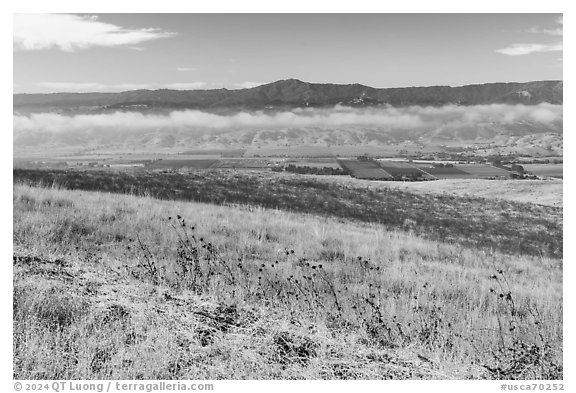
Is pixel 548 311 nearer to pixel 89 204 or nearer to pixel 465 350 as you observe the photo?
pixel 465 350

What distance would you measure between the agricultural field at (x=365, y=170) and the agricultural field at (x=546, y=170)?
Result: 2.05 m

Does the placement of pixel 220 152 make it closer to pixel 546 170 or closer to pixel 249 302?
pixel 249 302

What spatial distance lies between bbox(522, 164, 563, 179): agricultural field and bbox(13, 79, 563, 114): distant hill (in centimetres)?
112

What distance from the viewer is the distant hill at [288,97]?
718cm

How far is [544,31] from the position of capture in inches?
244

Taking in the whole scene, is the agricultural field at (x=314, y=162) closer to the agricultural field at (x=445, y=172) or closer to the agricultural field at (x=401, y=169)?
the agricultural field at (x=401, y=169)

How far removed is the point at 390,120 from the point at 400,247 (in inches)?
83.8

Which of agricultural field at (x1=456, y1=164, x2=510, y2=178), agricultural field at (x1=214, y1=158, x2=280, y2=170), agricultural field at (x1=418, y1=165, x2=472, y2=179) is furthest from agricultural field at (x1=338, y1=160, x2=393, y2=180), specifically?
agricultural field at (x1=456, y1=164, x2=510, y2=178)

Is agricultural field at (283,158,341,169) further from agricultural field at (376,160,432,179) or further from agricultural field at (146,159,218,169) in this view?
agricultural field at (146,159,218,169)

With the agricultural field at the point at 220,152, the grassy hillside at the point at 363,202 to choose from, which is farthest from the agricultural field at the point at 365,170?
the agricultural field at the point at 220,152

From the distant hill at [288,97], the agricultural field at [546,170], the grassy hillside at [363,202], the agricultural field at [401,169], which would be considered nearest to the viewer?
the agricultural field at [546,170]

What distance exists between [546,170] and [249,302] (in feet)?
15.6

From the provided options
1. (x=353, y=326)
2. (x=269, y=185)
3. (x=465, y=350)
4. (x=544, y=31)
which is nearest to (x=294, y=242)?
(x=269, y=185)
